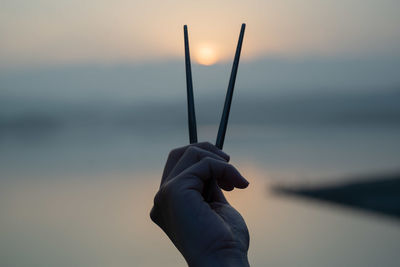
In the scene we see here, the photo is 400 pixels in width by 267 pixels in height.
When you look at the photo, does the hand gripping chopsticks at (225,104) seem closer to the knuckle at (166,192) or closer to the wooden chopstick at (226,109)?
the wooden chopstick at (226,109)

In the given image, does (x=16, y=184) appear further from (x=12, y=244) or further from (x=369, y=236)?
(x=369, y=236)

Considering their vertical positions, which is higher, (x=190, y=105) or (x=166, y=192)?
(x=190, y=105)

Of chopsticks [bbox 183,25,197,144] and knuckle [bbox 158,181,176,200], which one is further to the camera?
chopsticks [bbox 183,25,197,144]

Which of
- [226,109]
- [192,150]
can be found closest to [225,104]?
[226,109]

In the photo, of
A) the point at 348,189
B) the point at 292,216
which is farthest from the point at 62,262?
the point at 348,189

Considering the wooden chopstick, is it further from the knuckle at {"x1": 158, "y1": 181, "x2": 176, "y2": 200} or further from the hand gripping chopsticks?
the knuckle at {"x1": 158, "y1": 181, "x2": 176, "y2": 200}

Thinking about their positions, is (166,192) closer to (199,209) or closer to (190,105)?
(199,209)

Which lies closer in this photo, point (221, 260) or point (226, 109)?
point (221, 260)

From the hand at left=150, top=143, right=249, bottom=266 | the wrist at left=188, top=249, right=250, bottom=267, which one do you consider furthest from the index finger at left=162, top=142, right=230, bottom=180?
the wrist at left=188, top=249, right=250, bottom=267
